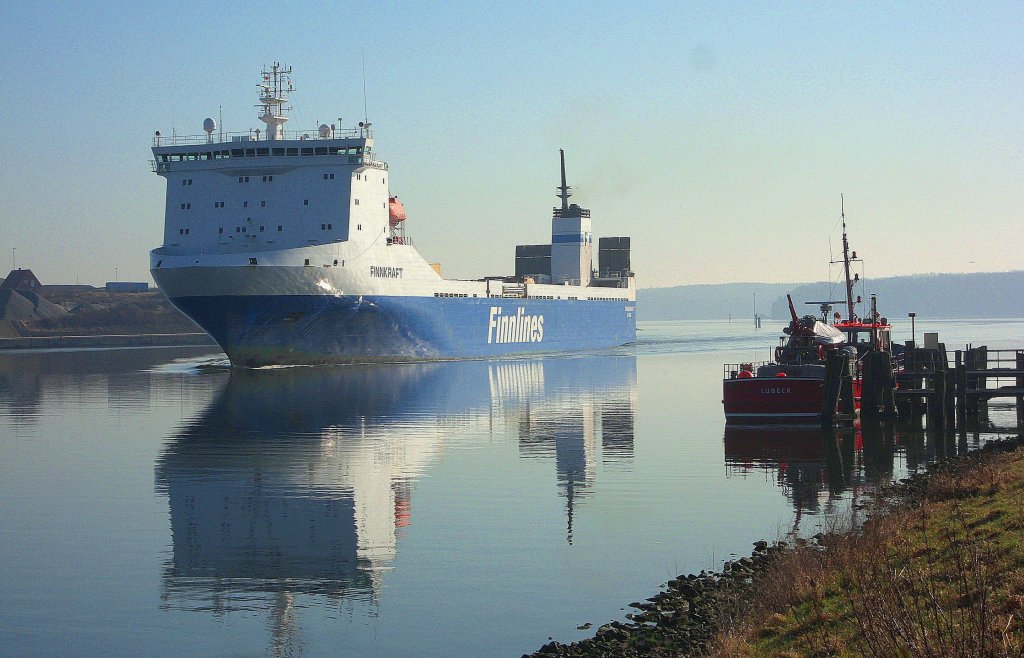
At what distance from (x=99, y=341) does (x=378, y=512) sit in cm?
9960

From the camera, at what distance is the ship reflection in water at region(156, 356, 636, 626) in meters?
15.1

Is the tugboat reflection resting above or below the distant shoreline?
below

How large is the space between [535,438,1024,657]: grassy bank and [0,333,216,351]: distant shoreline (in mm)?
99846

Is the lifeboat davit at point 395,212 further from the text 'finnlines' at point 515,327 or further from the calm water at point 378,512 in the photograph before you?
the calm water at point 378,512

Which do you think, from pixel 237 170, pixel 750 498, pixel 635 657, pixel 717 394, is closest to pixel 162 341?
pixel 237 170

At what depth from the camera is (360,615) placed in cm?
1323

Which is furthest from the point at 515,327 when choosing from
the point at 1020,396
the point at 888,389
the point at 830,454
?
the point at 830,454

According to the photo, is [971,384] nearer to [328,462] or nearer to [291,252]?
[328,462]

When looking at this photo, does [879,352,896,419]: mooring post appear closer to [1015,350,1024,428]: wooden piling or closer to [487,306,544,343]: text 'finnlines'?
[1015,350,1024,428]: wooden piling

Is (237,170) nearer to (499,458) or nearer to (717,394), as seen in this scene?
(717,394)

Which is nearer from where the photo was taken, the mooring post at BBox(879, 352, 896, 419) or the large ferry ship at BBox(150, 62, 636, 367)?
the mooring post at BBox(879, 352, 896, 419)

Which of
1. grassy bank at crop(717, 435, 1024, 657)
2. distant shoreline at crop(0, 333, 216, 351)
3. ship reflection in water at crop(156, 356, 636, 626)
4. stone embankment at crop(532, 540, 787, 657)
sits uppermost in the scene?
distant shoreline at crop(0, 333, 216, 351)

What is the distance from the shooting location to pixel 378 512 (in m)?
19.5

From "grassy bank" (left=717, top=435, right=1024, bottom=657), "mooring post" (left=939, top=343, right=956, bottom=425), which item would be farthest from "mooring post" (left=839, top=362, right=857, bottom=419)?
"grassy bank" (left=717, top=435, right=1024, bottom=657)
